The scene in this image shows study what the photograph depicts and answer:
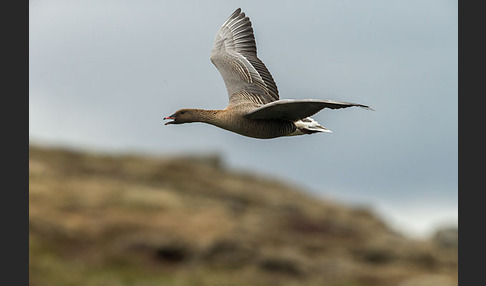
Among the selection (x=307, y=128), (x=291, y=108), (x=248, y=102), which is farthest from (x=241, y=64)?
(x=291, y=108)

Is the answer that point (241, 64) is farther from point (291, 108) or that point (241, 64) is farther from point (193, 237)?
point (193, 237)

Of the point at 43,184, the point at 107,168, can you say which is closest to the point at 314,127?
the point at 43,184

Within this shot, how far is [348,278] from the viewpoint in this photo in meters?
44.4

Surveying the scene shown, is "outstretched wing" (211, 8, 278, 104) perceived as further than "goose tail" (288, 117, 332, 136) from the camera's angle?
Yes

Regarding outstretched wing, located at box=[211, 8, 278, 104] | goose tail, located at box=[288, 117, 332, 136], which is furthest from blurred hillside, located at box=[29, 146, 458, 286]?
goose tail, located at box=[288, 117, 332, 136]

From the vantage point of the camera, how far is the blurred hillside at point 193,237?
42394mm

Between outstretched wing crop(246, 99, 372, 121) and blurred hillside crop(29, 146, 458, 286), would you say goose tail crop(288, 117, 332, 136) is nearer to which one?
outstretched wing crop(246, 99, 372, 121)

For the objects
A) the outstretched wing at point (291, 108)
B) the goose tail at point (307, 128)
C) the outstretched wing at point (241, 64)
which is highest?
the outstretched wing at point (241, 64)

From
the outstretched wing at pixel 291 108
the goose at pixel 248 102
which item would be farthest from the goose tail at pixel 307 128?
the outstretched wing at pixel 291 108

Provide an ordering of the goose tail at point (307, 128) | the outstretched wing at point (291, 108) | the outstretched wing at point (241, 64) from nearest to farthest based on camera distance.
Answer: the outstretched wing at point (291, 108)
the goose tail at point (307, 128)
the outstretched wing at point (241, 64)

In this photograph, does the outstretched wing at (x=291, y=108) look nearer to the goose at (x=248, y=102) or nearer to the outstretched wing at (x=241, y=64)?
the goose at (x=248, y=102)

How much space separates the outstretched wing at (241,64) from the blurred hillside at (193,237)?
1209 inches

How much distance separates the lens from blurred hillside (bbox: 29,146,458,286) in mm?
42394

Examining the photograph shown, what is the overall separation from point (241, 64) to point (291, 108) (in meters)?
2.93
